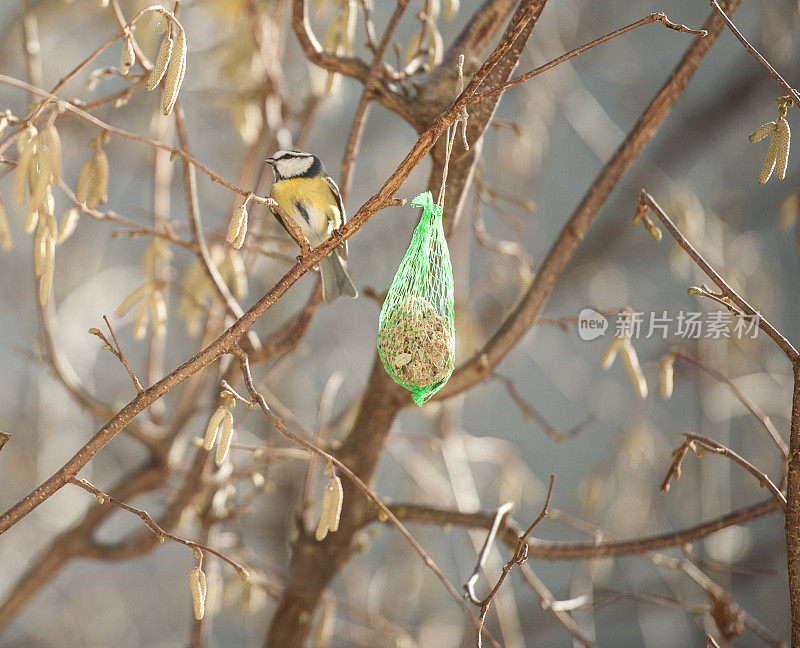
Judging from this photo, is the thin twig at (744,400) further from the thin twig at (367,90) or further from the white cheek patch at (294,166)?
the white cheek patch at (294,166)

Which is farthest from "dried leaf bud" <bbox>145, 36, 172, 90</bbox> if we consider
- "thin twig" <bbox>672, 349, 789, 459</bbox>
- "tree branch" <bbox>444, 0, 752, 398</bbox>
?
"thin twig" <bbox>672, 349, 789, 459</bbox>

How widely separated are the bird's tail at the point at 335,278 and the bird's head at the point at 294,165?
8.7 inches

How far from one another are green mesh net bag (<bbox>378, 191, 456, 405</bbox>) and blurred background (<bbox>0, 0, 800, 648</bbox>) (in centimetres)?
65

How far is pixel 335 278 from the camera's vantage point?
1.66 meters

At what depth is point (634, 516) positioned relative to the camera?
281cm

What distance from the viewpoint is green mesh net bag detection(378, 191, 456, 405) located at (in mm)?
1372

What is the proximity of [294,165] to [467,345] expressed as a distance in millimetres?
806

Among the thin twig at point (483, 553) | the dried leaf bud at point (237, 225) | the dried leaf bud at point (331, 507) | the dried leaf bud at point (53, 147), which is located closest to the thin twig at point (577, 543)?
the thin twig at point (483, 553)

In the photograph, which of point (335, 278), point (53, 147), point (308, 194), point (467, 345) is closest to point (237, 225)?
point (53, 147)

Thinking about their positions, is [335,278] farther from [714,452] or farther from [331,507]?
[714,452]

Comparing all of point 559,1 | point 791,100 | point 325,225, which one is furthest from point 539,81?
point 791,100

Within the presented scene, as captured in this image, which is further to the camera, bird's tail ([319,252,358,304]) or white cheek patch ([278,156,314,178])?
white cheek patch ([278,156,314,178])

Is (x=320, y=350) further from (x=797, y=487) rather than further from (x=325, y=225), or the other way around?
(x=797, y=487)

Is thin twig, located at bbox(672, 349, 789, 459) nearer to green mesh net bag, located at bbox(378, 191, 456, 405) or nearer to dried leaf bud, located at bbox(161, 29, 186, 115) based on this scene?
green mesh net bag, located at bbox(378, 191, 456, 405)
